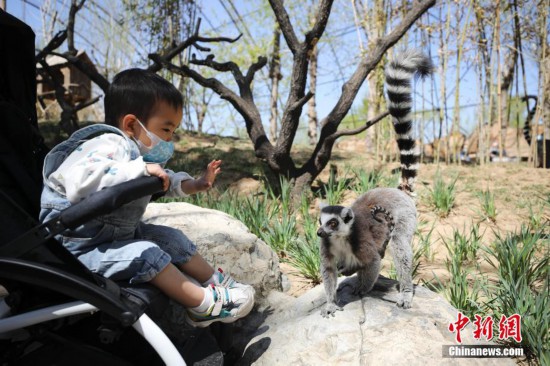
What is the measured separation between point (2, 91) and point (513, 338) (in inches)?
114

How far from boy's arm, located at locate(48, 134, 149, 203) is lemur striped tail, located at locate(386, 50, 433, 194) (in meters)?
1.89

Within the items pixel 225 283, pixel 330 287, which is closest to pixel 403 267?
pixel 330 287

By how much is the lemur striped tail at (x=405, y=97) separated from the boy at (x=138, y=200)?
1.47 m

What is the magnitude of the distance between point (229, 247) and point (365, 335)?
111 cm

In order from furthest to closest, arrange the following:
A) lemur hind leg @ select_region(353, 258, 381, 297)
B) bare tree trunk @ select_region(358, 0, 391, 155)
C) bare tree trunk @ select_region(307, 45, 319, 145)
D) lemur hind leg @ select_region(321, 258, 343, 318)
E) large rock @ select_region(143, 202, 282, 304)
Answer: bare tree trunk @ select_region(307, 45, 319, 145), bare tree trunk @ select_region(358, 0, 391, 155), large rock @ select_region(143, 202, 282, 304), lemur hind leg @ select_region(353, 258, 381, 297), lemur hind leg @ select_region(321, 258, 343, 318)

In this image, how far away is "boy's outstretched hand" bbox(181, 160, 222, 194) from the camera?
1920 millimetres

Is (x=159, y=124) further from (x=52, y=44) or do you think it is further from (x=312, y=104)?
(x=312, y=104)

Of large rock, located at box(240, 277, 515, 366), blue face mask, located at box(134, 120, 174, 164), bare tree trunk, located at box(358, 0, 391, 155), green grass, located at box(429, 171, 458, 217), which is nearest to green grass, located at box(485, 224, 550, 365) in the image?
large rock, located at box(240, 277, 515, 366)

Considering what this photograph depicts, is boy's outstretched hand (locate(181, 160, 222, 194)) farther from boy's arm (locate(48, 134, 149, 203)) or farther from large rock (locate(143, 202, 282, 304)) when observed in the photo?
large rock (locate(143, 202, 282, 304))

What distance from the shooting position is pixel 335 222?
2.31 m

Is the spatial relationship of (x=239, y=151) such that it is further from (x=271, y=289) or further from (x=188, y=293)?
(x=188, y=293)

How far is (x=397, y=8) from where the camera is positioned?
21.1ft

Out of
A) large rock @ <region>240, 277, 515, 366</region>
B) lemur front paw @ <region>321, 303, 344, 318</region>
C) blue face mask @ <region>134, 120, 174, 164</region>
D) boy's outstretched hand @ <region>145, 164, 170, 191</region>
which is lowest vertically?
large rock @ <region>240, 277, 515, 366</region>

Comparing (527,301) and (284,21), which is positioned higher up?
(284,21)
